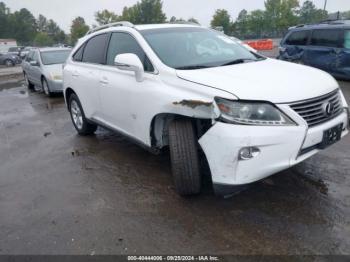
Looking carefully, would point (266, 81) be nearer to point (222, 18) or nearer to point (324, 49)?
point (324, 49)

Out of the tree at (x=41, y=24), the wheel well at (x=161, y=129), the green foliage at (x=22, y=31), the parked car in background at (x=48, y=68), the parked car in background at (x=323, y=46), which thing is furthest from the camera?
the tree at (x=41, y=24)

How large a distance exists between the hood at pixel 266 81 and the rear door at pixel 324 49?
706cm

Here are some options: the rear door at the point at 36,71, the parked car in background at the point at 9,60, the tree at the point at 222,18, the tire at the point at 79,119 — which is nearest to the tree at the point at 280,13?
the tree at the point at 222,18

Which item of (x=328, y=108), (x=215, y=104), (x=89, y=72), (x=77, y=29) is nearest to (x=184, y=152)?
(x=215, y=104)

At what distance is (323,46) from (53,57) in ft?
27.2

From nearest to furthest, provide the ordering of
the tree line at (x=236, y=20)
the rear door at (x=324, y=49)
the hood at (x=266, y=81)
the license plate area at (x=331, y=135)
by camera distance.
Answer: the hood at (x=266, y=81), the license plate area at (x=331, y=135), the rear door at (x=324, y=49), the tree line at (x=236, y=20)

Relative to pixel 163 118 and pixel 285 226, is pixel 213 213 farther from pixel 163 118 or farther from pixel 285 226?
pixel 163 118

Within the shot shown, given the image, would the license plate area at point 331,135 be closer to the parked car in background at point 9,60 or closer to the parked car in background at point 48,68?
the parked car in background at point 48,68

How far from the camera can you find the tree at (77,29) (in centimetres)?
7244

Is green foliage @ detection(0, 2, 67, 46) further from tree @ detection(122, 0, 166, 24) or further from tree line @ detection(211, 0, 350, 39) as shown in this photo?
tree line @ detection(211, 0, 350, 39)

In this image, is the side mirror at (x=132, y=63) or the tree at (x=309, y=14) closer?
the side mirror at (x=132, y=63)

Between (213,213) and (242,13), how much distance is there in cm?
7583

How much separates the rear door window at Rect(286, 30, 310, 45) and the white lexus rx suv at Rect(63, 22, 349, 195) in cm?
718

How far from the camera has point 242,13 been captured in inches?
2904
